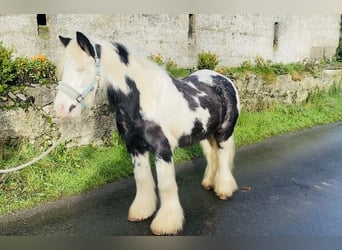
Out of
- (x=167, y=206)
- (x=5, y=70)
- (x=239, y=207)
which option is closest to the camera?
(x=167, y=206)

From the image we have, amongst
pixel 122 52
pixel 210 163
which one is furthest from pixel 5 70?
pixel 210 163

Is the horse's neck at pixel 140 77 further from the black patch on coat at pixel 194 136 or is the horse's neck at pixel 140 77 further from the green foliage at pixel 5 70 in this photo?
the green foliage at pixel 5 70

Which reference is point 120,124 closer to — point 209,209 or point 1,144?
point 209,209

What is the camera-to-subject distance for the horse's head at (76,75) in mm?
2578

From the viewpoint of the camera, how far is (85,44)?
2566 millimetres

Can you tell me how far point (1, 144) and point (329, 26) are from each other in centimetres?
1077

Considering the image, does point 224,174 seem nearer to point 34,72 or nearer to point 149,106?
point 149,106

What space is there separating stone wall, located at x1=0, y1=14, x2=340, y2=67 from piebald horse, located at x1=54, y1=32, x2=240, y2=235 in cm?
349

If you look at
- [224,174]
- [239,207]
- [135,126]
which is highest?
[135,126]

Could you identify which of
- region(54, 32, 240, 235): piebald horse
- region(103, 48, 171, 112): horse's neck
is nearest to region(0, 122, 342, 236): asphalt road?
region(54, 32, 240, 235): piebald horse

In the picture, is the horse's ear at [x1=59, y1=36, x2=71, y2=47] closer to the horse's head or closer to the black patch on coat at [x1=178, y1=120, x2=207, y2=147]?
the horse's head

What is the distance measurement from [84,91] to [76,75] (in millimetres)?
129

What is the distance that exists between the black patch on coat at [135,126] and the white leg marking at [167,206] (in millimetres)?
97

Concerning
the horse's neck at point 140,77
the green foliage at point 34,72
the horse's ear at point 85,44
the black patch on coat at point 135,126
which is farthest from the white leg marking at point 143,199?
the green foliage at point 34,72
